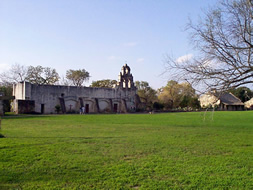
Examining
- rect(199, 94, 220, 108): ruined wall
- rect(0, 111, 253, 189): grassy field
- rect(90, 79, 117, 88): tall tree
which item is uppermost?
rect(90, 79, 117, 88): tall tree

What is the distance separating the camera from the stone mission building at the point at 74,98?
101 feet


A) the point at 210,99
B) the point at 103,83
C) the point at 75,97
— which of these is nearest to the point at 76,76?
the point at 103,83

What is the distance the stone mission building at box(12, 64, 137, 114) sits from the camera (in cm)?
3080

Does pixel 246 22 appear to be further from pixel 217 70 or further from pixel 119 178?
pixel 119 178

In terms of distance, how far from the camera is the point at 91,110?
3694 centimetres

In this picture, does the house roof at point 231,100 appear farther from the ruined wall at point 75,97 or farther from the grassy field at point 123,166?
the grassy field at point 123,166

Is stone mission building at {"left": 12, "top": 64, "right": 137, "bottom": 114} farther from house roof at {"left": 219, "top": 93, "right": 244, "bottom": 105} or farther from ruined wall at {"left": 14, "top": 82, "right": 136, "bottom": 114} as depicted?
house roof at {"left": 219, "top": 93, "right": 244, "bottom": 105}

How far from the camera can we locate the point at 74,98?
114 feet

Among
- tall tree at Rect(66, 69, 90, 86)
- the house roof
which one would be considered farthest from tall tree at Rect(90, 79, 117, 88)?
the house roof

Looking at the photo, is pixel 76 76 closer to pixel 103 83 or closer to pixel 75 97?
pixel 103 83

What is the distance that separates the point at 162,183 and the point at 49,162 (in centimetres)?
266

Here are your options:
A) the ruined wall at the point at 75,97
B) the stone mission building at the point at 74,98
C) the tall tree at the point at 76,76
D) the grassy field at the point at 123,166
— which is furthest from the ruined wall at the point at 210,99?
the tall tree at the point at 76,76

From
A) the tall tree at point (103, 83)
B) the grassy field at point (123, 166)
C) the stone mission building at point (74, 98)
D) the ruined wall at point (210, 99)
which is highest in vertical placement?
the tall tree at point (103, 83)

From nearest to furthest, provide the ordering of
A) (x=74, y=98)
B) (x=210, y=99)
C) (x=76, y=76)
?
(x=210, y=99)
(x=74, y=98)
(x=76, y=76)
